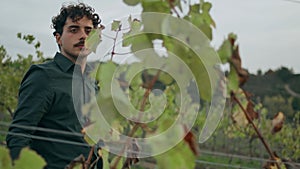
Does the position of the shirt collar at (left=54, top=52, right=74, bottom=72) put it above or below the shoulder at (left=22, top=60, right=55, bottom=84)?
above

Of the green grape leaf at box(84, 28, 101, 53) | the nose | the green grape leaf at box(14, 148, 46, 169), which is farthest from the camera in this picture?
the nose

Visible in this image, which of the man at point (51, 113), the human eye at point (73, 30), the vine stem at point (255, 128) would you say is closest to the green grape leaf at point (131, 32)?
the vine stem at point (255, 128)

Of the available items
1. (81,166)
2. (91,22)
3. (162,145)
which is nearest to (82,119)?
(81,166)

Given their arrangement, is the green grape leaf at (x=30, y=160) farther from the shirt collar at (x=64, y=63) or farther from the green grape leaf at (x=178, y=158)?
the shirt collar at (x=64, y=63)

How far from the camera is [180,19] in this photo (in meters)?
0.53

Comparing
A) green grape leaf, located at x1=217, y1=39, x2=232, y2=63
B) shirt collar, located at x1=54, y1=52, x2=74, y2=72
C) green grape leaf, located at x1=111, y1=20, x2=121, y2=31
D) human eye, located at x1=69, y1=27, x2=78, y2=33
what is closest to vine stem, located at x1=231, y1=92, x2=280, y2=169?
green grape leaf, located at x1=217, y1=39, x2=232, y2=63

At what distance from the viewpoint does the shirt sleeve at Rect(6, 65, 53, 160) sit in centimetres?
141

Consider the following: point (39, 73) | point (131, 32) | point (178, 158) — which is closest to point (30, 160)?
point (178, 158)

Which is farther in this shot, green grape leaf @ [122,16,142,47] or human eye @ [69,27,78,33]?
human eye @ [69,27,78,33]

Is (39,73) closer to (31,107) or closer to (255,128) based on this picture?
(31,107)

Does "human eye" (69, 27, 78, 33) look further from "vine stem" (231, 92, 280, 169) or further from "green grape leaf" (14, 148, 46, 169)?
"green grape leaf" (14, 148, 46, 169)

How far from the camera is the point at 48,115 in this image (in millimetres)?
1502

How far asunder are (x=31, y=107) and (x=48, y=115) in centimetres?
8

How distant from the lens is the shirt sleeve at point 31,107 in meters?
1.41
